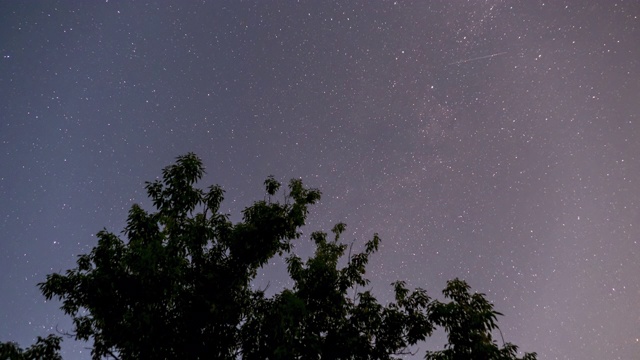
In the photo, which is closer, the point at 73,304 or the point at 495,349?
the point at 495,349

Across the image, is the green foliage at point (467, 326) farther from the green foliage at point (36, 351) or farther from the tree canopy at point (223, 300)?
the green foliage at point (36, 351)

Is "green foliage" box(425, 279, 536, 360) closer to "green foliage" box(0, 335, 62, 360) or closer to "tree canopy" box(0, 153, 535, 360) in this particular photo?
"tree canopy" box(0, 153, 535, 360)

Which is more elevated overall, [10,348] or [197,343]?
[197,343]

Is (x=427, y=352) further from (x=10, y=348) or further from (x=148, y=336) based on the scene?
(x=10, y=348)

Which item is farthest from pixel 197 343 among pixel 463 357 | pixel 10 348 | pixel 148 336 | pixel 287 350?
pixel 463 357

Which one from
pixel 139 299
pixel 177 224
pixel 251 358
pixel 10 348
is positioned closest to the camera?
pixel 10 348

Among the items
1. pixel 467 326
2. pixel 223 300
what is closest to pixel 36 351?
pixel 223 300

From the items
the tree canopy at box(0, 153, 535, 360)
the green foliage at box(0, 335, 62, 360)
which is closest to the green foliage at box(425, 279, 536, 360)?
the tree canopy at box(0, 153, 535, 360)

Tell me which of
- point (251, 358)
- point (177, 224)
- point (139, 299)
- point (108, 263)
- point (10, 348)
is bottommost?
point (10, 348)

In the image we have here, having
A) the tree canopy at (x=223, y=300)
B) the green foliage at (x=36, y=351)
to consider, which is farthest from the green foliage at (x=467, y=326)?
the green foliage at (x=36, y=351)

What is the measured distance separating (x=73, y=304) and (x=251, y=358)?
4438 mm

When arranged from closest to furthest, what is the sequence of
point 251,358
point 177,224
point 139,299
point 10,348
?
point 10,348, point 139,299, point 251,358, point 177,224

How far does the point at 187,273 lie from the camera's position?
1056 centimetres

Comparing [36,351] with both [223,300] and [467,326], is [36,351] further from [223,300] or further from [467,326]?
[467,326]
